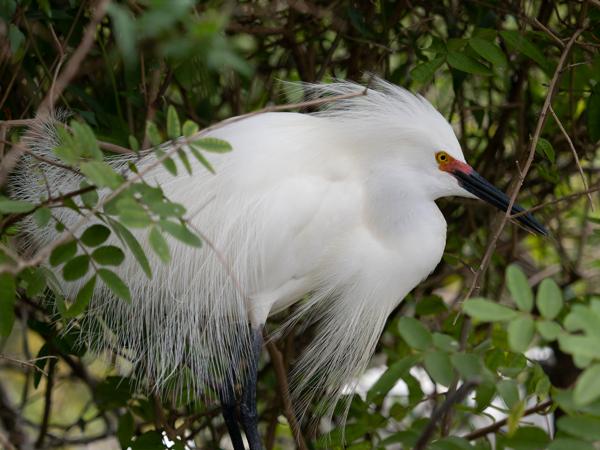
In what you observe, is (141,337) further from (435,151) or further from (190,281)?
(435,151)

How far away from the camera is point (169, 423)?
2.02 m

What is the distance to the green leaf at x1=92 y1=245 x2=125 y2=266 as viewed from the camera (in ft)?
4.11

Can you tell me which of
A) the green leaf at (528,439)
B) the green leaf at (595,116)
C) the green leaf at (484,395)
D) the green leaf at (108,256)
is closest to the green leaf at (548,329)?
the green leaf at (528,439)

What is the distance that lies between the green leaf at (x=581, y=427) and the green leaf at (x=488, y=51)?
2.83ft

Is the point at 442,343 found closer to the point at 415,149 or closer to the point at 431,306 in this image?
the point at 415,149

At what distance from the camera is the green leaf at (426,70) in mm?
1765

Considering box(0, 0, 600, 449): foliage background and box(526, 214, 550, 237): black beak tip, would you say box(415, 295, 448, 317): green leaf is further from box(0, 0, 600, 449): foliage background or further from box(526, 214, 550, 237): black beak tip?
box(526, 214, 550, 237): black beak tip

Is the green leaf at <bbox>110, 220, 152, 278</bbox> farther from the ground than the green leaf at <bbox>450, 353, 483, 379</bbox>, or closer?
farther from the ground

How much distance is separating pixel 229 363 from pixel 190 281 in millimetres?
227

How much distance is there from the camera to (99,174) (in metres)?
1.08

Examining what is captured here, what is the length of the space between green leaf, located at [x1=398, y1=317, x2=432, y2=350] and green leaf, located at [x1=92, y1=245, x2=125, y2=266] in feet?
1.30

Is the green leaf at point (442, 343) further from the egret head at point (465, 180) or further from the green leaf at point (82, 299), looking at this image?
the egret head at point (465, 180)

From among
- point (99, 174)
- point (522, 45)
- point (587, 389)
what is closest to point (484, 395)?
point (587, 389)

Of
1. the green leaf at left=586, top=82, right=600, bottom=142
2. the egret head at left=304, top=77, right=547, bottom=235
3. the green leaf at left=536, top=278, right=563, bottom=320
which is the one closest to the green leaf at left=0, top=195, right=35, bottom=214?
the green leaf at left=536, top=278, right=563, bottom=320
